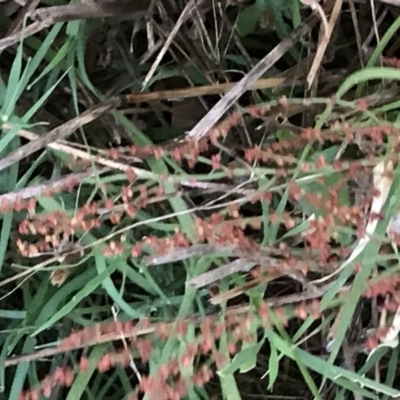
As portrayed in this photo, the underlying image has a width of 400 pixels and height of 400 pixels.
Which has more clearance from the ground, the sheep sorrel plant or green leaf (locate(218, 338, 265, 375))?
the sheep sorrel plant

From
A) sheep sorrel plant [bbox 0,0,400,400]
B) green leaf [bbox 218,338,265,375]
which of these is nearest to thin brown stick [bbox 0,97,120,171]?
sheep sorrel plant [bbox 0,0,400,400]

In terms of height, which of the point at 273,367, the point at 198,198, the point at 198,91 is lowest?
the point at 273,367

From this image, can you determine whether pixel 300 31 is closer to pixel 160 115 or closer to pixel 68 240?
pixel 160 115

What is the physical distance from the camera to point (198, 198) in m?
0.70

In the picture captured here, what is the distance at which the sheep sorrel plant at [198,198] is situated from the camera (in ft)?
2.00

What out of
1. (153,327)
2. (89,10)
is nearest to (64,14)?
(89,10)

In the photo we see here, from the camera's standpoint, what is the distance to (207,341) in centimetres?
61

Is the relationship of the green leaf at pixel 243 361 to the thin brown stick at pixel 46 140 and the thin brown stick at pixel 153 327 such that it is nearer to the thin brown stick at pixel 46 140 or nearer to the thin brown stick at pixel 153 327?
the thin brown stick at pixel 153 327

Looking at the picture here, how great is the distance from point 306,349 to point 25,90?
40 centimetres

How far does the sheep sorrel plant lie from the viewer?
2.00 ft

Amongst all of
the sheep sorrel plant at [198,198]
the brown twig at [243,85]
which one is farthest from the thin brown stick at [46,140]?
the brown twig at [243,85]

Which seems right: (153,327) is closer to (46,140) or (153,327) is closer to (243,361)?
(243,361)

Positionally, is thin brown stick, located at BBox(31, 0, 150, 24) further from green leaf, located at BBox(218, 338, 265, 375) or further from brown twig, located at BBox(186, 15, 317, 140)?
green leaf, located at BBox(218, 338, 265, 375)

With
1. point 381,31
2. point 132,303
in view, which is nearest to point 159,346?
point 132,303
